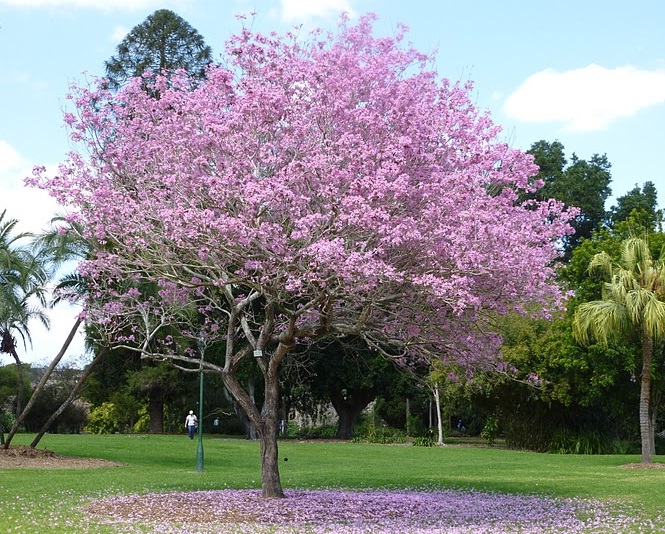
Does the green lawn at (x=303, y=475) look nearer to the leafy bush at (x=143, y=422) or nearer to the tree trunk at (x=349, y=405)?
the tree trunk at (x=349, y=405)

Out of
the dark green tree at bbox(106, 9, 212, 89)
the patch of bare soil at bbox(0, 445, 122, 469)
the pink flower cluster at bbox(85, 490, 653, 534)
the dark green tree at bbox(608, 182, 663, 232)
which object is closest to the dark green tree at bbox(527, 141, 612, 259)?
the dark green tree at bbox(608, 182, 663, 232)

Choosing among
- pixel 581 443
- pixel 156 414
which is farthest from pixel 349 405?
pixel 581 443

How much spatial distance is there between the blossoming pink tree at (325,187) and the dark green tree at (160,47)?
3212 cm

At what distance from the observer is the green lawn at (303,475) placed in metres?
17.5

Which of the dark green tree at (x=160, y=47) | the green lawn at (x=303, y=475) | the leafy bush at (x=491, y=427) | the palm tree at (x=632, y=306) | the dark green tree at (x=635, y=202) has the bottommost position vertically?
the green lawn at (x=303, y=475)

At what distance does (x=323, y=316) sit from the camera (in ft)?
53.1

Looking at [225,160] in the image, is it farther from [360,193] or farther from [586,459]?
[586,459]

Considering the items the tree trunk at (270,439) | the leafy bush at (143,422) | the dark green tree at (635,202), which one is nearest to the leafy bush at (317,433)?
the leafy bush at (143,422)

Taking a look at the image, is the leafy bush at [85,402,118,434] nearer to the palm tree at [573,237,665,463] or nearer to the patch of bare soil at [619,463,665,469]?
the palm tree at [573,237,665,463]

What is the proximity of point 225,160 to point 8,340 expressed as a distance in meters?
19.3

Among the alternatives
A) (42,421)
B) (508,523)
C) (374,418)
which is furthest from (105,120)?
(374,418)

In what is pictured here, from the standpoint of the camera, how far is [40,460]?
2864 centimetres

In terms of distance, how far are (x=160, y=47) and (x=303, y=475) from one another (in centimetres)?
2939

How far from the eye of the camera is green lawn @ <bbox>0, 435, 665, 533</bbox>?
57.5ft
